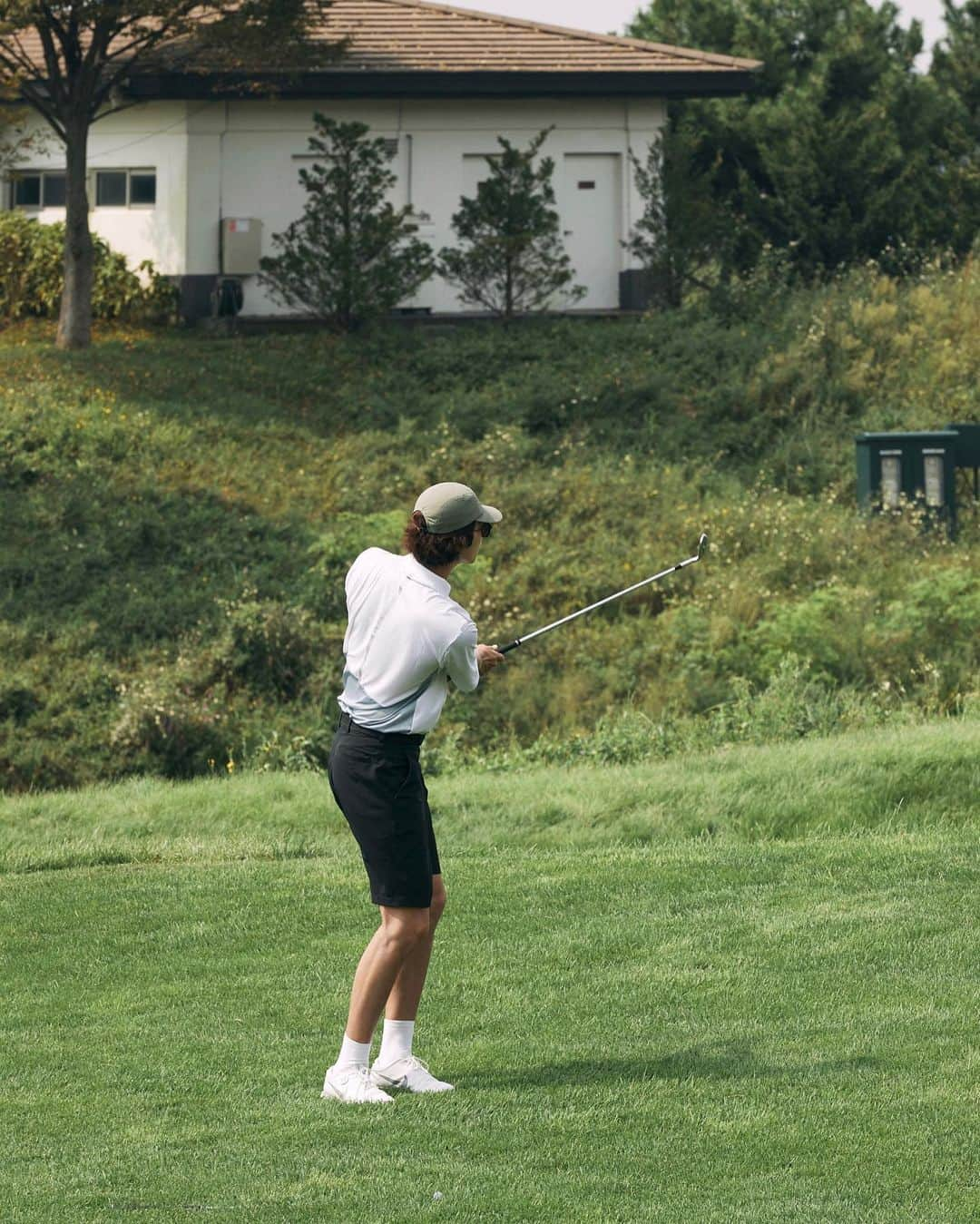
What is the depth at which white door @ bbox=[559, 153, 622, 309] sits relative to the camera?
28531 mm

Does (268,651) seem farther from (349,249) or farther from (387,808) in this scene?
(387,808)

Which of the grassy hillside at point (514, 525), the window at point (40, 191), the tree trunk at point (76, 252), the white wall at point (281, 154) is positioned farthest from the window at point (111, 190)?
the tree trunk at point (76, 252)

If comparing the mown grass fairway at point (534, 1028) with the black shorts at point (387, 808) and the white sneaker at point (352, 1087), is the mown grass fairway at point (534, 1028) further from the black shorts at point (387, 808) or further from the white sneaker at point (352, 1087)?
the black shorts at point (387, 808)

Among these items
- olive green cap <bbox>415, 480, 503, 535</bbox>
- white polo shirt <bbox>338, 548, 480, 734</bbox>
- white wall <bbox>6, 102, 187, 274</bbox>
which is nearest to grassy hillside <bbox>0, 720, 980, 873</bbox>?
white polo shirt <bbox>338, 548, 480, 734</bbox>

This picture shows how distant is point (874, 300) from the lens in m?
25.4

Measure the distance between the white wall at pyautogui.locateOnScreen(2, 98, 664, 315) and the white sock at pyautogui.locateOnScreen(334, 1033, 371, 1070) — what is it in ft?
74.8

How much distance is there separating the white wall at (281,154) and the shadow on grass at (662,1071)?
22.6 metres

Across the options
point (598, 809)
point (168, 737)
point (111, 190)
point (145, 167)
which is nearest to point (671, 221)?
point (145, 167)

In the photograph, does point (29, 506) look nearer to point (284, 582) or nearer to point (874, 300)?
point (284, 582)

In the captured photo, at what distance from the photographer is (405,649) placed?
5699mm

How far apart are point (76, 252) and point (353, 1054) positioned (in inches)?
833

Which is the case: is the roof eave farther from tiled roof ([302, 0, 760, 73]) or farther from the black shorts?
the black shorts

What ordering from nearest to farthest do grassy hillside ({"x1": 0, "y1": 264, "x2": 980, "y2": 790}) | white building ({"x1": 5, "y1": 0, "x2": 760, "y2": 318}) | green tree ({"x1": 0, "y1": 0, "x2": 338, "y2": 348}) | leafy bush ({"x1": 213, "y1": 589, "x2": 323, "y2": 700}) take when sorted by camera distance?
grassy hillside ({"x1": 0, "y1": 264, "x2": 980, "y2": 790}), leafy bush ({"x1": 213, "y1": 589, "x2": 323, "y2": 700}), green tree ({"x1": 0, "y1": 0, "x2": 338, "y2": 348}), white building ({"x1": 5, "y1": 0, "x2": 760, "y2": 318})

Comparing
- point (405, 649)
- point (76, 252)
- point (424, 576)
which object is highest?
point (76, 252)
